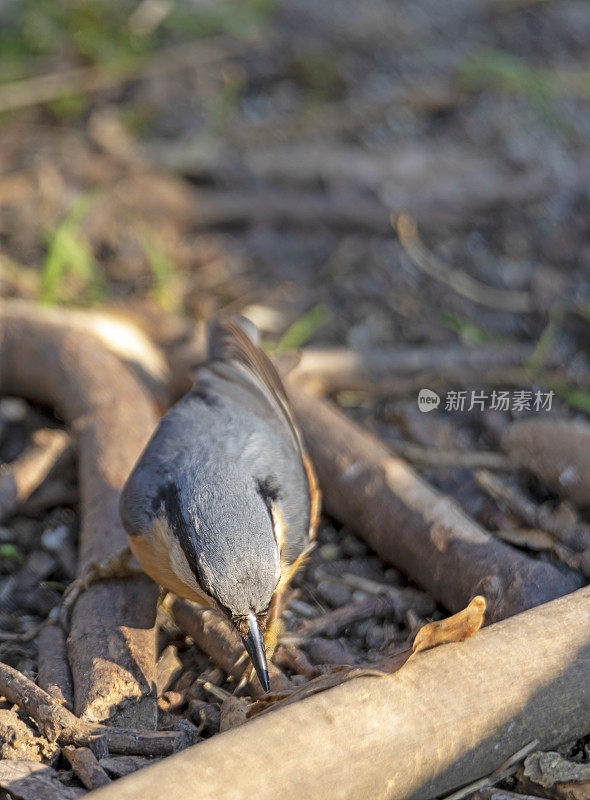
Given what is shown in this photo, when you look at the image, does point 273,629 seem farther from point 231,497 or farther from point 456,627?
point 456,627

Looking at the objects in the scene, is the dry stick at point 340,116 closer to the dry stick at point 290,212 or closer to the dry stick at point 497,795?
the dry stick at point 290,212

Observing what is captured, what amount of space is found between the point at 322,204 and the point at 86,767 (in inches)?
171

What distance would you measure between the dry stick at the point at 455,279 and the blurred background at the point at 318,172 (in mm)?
16

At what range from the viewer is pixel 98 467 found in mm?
3975

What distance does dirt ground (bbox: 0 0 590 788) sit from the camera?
13.9 feet

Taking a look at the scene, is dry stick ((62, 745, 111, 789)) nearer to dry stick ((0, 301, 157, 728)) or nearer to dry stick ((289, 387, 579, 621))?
dry stick ((0, 301, 157, 728))

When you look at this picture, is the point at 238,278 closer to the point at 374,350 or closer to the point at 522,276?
the point at 374,350

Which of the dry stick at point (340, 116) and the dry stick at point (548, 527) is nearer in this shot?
the dry stick at point (548, 527)

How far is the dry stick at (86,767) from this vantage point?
2.69m

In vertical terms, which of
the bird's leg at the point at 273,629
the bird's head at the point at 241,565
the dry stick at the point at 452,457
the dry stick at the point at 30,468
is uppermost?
the bird's head at the point at 241,565

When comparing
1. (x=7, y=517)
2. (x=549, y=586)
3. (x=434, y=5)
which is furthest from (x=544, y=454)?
(x=434, y=5)

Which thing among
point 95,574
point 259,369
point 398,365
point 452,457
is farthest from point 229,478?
point 398,365

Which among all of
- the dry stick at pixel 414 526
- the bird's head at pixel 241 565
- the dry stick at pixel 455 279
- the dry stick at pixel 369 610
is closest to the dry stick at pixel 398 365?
the dry stick at pixel 414 526

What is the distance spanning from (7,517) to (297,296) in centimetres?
238
